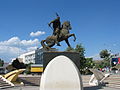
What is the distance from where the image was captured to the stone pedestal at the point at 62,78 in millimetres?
10062

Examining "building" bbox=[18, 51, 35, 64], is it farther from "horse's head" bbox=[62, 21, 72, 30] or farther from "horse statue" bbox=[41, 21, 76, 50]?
"horse's head" bbox=[62, 21, 72, 30]

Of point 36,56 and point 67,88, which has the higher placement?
point 36,56

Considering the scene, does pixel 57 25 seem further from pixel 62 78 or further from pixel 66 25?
pixel 62 78

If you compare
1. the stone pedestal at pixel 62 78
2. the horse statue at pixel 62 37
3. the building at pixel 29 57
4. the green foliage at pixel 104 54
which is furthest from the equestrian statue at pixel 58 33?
the building at pixel 29 57

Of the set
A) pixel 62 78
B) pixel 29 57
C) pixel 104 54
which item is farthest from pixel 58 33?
pixel 29 57

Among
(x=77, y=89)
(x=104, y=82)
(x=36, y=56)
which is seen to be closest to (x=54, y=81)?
(x=77, y=89)

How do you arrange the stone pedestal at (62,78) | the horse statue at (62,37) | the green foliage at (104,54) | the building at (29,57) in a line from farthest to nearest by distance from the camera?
the building at (29,57), the green foliage at (104,54), the horse statue at (62,37), the stone pedestal at (62,78)

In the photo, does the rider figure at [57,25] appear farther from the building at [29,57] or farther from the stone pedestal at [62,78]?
the building at [29,57]

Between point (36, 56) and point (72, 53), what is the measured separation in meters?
92.5

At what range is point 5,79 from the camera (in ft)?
68.6

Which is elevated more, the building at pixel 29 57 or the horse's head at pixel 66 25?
the building at pixel 29 57

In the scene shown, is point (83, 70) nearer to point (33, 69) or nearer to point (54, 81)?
point (33, 69)

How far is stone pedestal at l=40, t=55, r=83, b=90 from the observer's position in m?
10.1

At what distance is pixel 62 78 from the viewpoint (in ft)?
33.3
